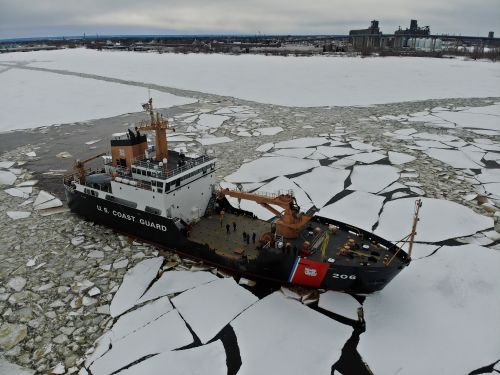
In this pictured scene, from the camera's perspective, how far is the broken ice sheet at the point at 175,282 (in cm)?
712

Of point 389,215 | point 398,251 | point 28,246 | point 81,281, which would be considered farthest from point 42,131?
point 398,251

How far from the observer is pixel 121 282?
7.45 meters

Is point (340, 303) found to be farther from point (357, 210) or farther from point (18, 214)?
point (18, 214)

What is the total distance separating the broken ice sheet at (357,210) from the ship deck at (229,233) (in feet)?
7.43

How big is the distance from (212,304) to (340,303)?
2.30 metres

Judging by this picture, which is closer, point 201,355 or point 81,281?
point 201,355

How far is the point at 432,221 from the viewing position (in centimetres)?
930

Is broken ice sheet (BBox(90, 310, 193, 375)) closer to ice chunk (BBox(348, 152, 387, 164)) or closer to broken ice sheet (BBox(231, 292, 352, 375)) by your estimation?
broken ice sheet (BBox(231, 292, 352, 375))

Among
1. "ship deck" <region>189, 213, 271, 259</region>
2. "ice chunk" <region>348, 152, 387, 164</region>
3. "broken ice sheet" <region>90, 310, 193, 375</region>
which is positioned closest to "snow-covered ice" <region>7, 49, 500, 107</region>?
"ice chunk" <region>348, 152, 387, 164</region>

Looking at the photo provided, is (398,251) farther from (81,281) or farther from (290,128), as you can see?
(290,128)

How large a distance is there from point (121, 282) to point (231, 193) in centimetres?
285

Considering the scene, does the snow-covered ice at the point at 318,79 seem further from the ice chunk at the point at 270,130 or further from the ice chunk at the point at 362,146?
the ice chunk at the point at 362,146

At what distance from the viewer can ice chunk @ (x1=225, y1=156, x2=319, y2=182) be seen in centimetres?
1211

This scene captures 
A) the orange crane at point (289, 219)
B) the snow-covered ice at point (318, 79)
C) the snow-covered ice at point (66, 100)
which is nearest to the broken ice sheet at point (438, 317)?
the orange crane at point (289, 219)
